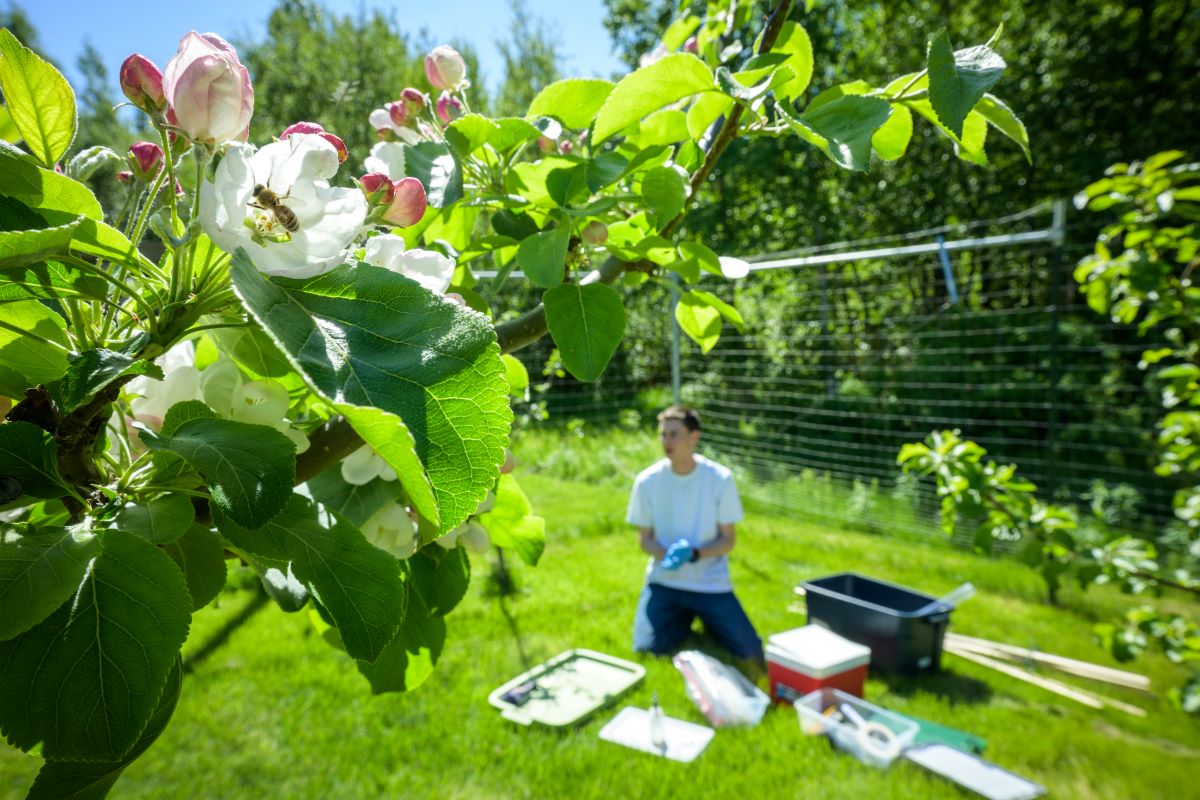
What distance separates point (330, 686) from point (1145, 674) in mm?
3571

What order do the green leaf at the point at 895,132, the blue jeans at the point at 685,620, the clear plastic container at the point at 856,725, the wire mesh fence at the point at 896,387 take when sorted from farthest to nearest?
the wire mesh fence at the point at 896,387
the blue jeans at the point at 685,620
the clear plastic container at the point at 856,725
the green leaf at the point at 895,132

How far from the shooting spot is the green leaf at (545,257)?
1.86 ft

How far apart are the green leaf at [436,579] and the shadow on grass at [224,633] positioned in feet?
10.8

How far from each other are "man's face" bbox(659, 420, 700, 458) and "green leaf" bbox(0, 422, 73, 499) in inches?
148

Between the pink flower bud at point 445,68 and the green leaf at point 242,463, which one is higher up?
the pink flower bud at point 445,68

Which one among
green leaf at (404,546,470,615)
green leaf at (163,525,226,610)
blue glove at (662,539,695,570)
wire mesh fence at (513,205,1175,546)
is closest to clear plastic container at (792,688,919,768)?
blue glove at (662,539,695,570)

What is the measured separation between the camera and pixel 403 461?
26 cm

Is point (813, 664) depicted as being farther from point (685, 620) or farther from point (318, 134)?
point (318, 134)

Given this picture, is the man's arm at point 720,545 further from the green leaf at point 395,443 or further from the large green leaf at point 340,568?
the green leaf at point 395,443

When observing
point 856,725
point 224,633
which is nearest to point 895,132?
point 856,725

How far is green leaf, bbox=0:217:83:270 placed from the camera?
29 cm

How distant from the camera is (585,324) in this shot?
58 cm

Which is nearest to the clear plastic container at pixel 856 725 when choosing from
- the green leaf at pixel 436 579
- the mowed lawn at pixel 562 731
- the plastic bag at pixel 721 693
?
the mowed lawn at pixel 562 731

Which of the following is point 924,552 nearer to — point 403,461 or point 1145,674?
point 1145,674
